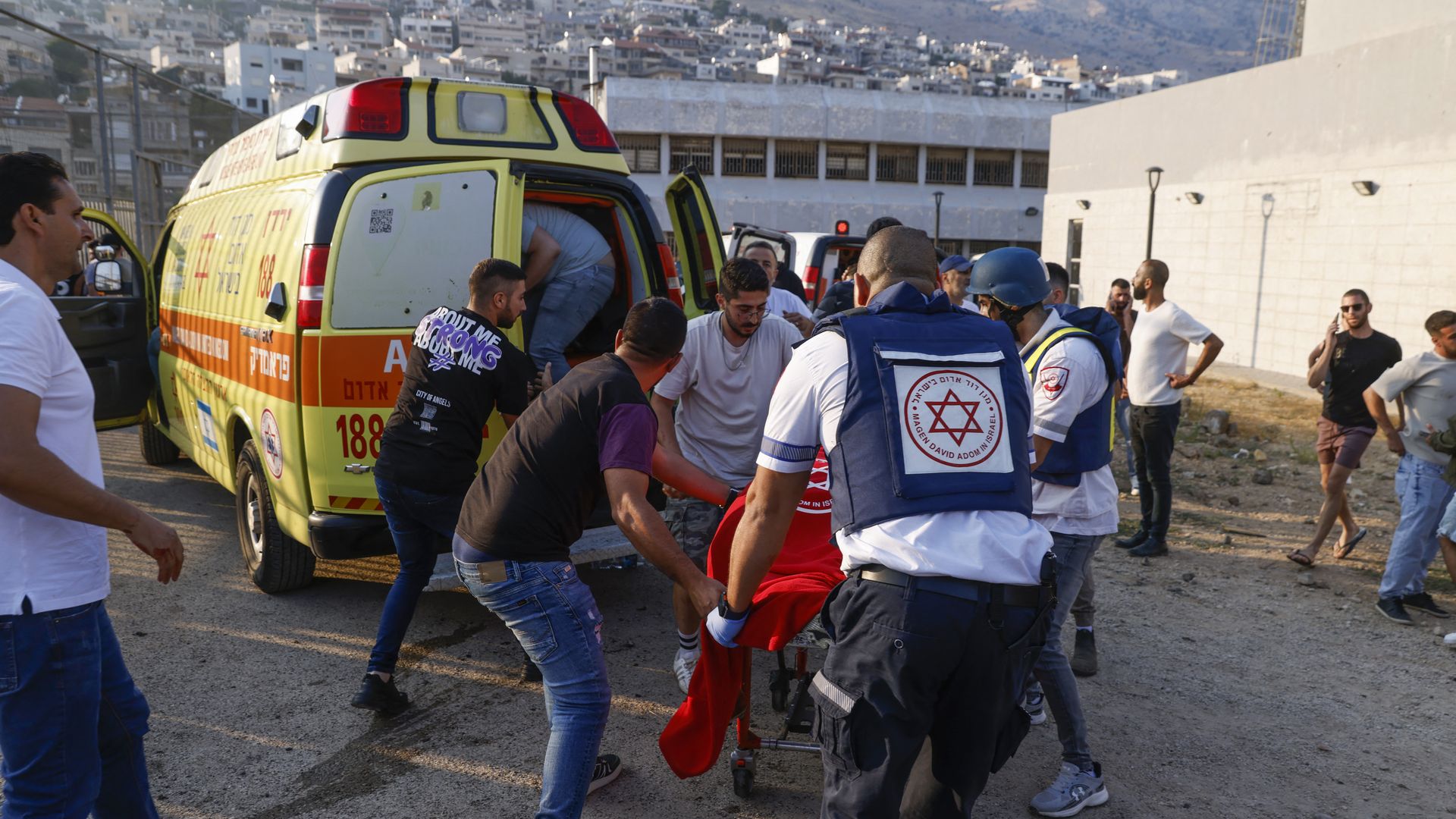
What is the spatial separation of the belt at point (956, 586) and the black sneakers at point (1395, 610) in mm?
4790

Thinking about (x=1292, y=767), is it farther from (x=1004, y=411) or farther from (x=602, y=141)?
(x=602, y=141)

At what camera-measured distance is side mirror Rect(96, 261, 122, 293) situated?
7.46 m

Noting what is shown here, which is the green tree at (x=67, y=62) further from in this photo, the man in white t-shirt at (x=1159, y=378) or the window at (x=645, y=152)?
the window at (x=645, y=152)

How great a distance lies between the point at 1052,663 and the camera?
3.70 m

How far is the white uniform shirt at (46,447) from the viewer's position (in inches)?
89.3

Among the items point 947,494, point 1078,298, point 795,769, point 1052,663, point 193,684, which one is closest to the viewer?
point 947,494

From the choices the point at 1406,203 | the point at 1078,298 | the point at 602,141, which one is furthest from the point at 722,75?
the point at 602,141

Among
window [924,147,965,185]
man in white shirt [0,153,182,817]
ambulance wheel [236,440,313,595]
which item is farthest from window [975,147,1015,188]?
man in white shirt [0,153,182,817]

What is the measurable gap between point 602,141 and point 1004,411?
13.0 feet

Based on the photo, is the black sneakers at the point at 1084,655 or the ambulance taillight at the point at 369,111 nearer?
the black sneakers at the point at 1084,655

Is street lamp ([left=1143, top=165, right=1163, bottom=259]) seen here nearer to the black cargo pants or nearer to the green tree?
the green tree

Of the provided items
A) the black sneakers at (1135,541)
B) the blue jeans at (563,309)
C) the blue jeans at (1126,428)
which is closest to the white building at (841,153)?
the blue jeans at (1126,428)

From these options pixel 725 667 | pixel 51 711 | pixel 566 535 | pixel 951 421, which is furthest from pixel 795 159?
pixel 51 711

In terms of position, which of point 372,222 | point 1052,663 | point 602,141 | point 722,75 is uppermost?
A: point 722,75
